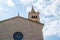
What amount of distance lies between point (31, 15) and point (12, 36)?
1099cm

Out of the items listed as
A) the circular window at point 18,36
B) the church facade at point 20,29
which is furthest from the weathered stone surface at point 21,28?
the circular window at point 18,36

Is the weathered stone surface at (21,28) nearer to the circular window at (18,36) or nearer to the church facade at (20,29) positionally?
the church facade at (20,29)

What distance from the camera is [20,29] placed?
21.0m

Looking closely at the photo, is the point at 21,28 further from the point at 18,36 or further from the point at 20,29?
the point at 18,36

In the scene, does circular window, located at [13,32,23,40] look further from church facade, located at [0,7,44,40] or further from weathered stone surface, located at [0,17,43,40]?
weathered stone surface, located at [0,17,43,40]

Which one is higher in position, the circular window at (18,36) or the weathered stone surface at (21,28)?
the weathered stone surface at (21,28)

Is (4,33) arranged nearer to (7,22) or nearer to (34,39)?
(7,22)

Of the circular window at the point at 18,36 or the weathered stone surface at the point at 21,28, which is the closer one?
the weathered stone surface at the point at 21,28

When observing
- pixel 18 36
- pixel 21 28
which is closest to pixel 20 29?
pixel 21 28

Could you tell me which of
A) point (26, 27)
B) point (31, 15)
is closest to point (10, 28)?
point (26, 27)

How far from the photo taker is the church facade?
68.0 feet

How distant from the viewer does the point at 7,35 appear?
20547mm

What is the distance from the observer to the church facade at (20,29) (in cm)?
2073

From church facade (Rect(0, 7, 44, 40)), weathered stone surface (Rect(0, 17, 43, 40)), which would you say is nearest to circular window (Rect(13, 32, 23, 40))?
church facade (Rect(0, 7, 44, 40))
